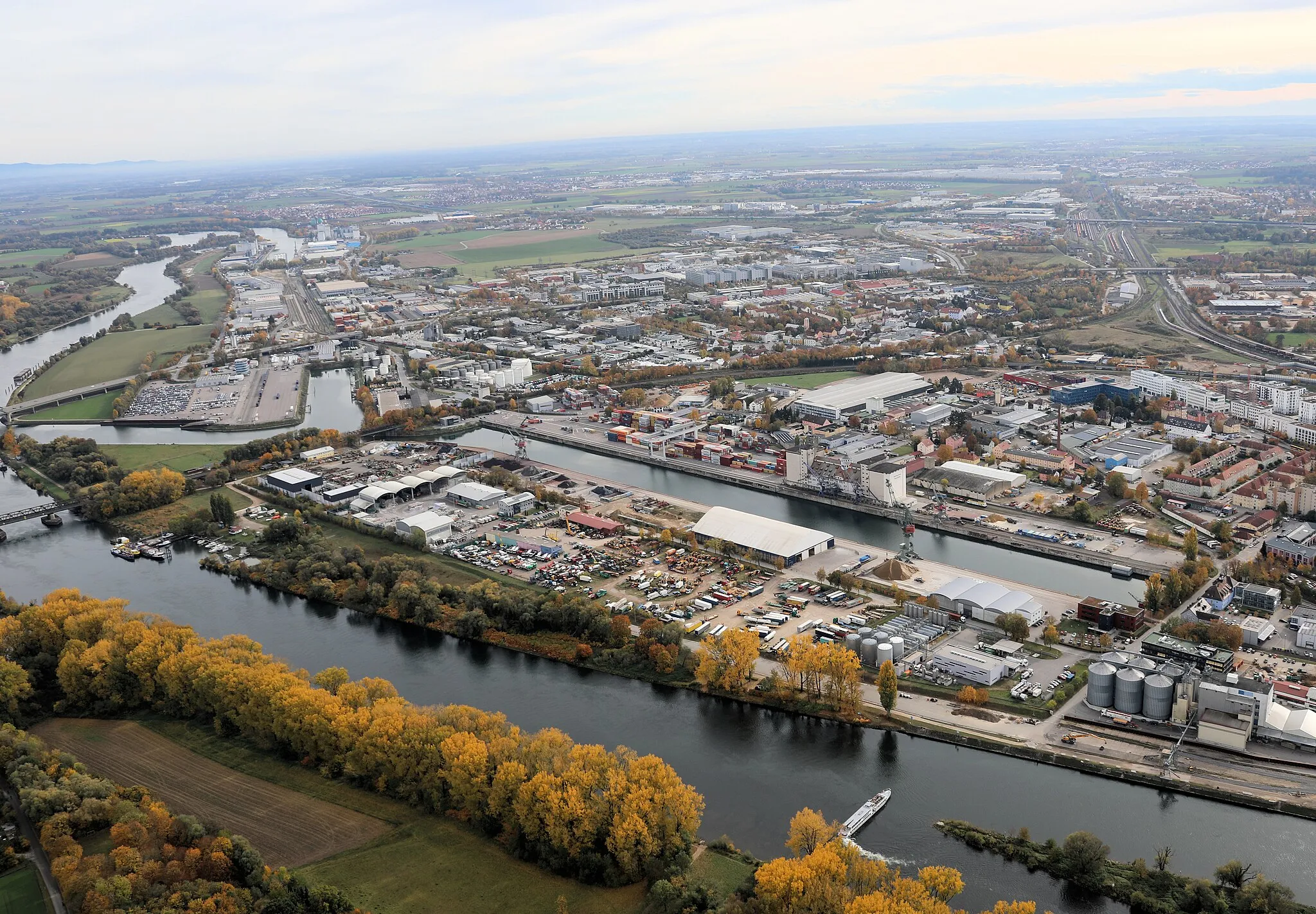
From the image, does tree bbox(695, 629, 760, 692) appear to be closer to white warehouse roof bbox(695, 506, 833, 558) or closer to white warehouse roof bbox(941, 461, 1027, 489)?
white warehouse roof bbox(695, 506, 833, 558)

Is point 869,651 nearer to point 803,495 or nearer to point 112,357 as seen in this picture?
point 803,495

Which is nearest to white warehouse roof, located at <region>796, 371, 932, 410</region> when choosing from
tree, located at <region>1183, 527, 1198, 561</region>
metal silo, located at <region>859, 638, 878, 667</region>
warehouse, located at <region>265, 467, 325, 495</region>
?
tree, located at <region>1183, 527, 1198, 561</region>

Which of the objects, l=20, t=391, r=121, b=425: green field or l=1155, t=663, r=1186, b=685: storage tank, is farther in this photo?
l=20, t=391, r=121, b=425: green field

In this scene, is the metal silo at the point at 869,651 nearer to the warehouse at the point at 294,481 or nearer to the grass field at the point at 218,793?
the grass field at the point at 218,793

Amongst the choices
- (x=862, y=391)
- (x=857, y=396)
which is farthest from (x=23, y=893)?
(x=862, y=391)

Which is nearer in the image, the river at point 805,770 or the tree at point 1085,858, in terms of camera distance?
the tree at point 1085,858

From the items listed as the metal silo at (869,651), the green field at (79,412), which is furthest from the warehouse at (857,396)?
the green field at (79,412)

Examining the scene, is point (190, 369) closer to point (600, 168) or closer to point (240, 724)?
point (240, 724)
